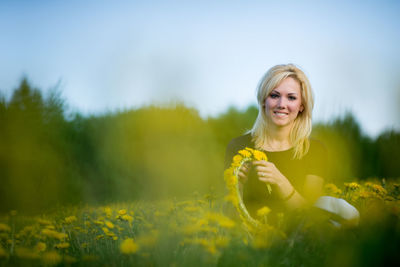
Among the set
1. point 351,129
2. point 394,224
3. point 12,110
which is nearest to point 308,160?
point 394,224

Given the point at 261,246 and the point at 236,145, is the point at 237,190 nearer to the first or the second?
the point at 261,246

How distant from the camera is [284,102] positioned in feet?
8.68

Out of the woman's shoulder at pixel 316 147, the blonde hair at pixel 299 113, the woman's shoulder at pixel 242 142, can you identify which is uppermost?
the blonde hair at pixel 299 113

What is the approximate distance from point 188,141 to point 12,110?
4.18 m

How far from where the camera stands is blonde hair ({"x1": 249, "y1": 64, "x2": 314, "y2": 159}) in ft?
8.89

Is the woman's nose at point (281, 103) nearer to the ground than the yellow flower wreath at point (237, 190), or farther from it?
farther from it

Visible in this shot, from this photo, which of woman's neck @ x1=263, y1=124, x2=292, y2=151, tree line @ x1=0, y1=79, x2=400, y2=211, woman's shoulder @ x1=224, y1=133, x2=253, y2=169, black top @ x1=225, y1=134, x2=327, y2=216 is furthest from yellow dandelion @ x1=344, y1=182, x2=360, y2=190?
tree line @ x1=0, y1=79, x2=400, y2=211

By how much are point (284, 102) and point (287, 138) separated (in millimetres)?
466

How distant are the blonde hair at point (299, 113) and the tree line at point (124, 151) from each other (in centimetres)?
252

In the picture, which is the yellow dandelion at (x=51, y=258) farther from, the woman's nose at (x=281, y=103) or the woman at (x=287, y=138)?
the woman's nose at (x=281, y=103)

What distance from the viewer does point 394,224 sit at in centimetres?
167

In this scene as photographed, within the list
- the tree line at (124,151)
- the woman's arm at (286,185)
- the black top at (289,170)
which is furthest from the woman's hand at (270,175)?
the tree line at (124,151)

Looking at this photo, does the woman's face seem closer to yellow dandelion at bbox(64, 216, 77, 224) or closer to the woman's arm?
the woman's arm

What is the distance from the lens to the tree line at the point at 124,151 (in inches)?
215
